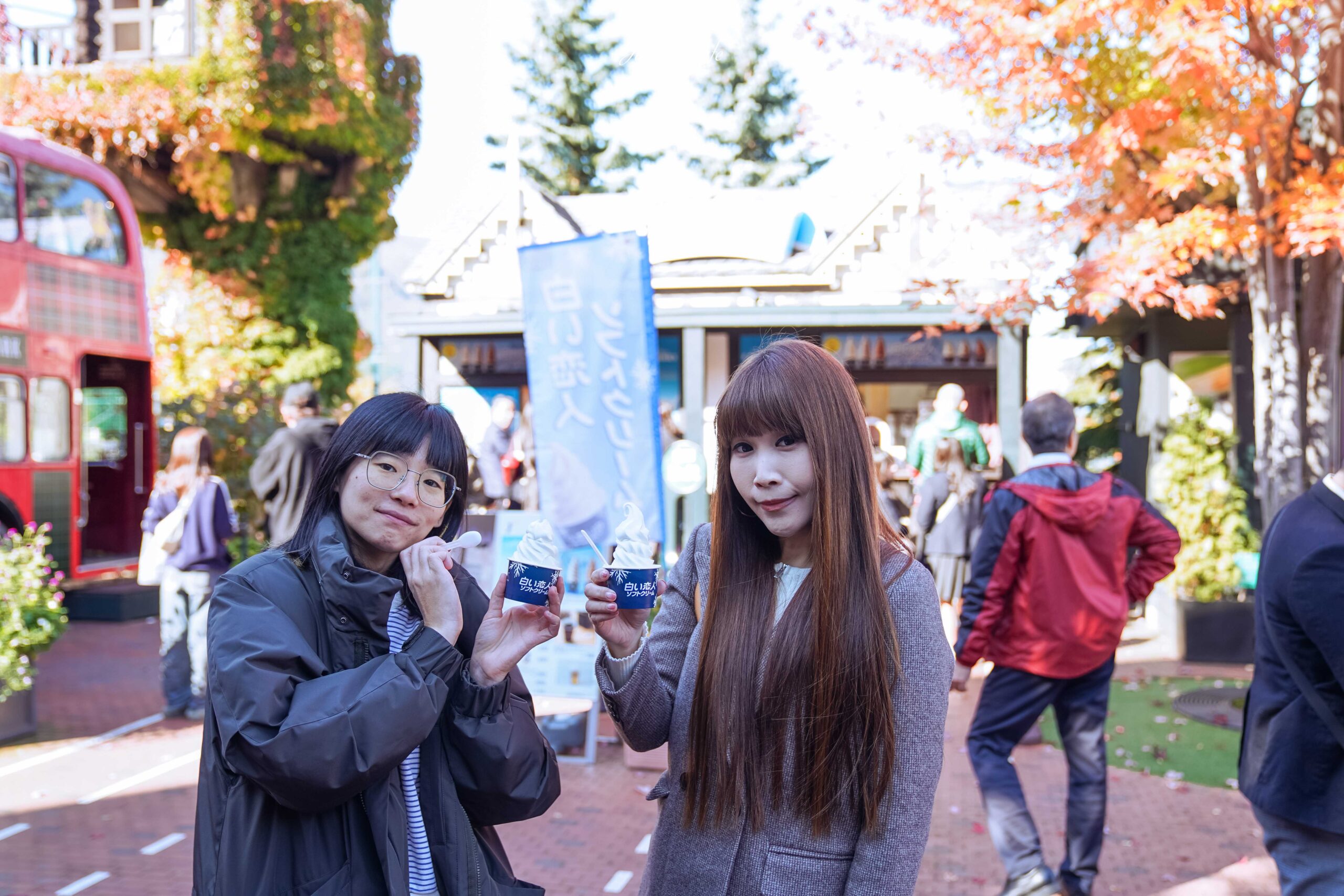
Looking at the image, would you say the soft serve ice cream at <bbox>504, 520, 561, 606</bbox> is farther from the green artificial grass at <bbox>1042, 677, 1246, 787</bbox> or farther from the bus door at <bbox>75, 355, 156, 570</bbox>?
the bus door at <bbox>75, 355, 156, 570</bbox>

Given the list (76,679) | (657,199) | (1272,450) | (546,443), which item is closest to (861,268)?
(657,199)

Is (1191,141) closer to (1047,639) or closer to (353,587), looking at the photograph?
(1047,639)

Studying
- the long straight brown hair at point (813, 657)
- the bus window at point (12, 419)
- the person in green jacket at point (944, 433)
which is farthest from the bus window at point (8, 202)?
the long straight brown hair at point (813, 657)

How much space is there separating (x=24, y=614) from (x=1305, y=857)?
6.35 meters

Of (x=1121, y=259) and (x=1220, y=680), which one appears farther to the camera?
(x=1220, y=680)

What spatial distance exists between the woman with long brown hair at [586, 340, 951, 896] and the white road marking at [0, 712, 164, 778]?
539cm

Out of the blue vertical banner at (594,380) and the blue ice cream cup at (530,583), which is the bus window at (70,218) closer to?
the blue vertical banner at (594,380)

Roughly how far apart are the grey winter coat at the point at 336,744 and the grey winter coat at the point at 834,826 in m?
0.26

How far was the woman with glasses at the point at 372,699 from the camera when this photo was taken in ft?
5.52

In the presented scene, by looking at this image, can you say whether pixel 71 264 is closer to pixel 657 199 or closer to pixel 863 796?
pixel 657 199

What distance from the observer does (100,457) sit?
13008mm

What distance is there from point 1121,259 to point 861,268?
318 inches

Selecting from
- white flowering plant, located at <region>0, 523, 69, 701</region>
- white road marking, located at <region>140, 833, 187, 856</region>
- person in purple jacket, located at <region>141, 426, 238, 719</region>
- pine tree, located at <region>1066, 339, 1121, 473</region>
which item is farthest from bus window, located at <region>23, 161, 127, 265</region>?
pine tree, located at <region>1066, 339, 1121, 473</region>

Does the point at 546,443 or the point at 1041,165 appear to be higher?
the point at 1041,165
